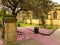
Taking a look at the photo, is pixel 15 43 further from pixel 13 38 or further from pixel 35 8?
pixel 35 8

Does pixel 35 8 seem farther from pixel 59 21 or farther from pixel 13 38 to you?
pixel 59 21

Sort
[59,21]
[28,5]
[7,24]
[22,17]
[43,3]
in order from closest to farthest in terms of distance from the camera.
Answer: [7,24], [28,5], [43,3], [59,21], [22,17]

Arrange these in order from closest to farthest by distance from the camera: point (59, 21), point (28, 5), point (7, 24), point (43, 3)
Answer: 1. point (7, 24)
2. point (28, 5)
3. point (43, 3)
4. point (59, 21)

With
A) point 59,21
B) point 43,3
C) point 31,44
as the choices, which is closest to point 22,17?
point 59,21

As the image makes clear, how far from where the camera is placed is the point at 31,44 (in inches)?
426

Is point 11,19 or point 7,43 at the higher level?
point 11,19

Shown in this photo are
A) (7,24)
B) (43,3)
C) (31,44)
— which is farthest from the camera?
(43,3)

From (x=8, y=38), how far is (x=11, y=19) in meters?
1.11

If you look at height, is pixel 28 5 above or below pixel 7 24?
above

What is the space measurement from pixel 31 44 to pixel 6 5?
679 centimetres

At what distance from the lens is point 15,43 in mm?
9438

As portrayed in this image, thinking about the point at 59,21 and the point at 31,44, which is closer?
the point at 31,44

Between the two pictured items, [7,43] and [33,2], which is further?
[33,2]

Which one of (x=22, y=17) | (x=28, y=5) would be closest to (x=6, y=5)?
(x=28, y=5)
